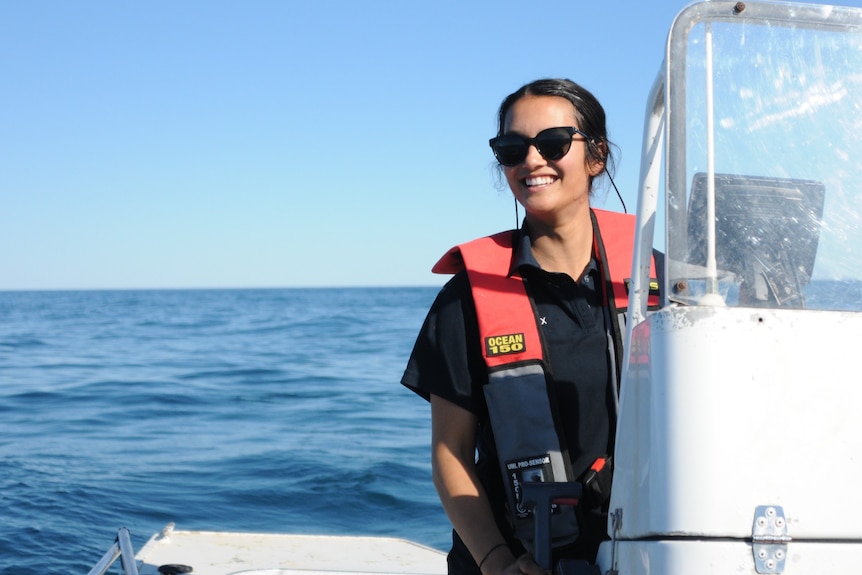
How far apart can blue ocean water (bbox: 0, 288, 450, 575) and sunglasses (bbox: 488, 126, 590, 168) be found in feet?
17.1

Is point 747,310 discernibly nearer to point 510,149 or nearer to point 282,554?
point 510,149

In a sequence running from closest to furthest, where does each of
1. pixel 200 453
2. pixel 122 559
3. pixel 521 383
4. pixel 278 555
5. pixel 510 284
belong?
pixel 521 383
pixel 510 284
pixel 122 559
pixel 278 555
pixel 200 453

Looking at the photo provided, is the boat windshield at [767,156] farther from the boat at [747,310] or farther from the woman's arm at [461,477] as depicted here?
the woman's arm at [461,477]

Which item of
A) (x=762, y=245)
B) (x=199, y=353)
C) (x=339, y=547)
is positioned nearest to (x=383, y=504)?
(x=339, y=547)

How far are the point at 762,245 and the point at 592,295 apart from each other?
611 millimetres

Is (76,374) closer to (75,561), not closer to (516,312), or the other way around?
(75,561)

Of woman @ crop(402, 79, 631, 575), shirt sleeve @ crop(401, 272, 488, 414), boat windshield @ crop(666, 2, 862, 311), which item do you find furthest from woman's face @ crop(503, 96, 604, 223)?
boat windshield @ crop(666, 2, 862, 311)

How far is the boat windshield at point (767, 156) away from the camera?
1.40m

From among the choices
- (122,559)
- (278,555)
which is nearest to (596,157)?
(122,559)

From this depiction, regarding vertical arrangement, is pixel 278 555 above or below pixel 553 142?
below

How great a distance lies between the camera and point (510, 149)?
6.41ft

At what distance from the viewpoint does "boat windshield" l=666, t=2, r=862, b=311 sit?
55.0 inches

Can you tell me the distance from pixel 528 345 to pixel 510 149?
406 mm

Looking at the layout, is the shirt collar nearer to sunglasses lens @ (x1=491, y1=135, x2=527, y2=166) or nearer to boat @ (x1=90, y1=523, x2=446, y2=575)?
sunglasses lens @ (x1=491, y1=135, x2=527, y2=166)
